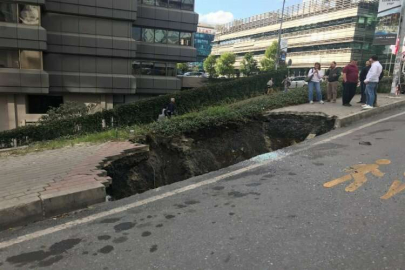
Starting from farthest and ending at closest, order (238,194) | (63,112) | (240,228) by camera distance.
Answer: (63,112)
(238,194)
(240,228)

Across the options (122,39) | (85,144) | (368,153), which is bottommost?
(85,144)

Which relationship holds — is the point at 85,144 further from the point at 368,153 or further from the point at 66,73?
the point at 66,73

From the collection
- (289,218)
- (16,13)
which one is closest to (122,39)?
(16,13)

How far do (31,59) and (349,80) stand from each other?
69.6 ft

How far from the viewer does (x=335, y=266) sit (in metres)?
2.49

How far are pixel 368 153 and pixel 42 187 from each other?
16.9 ft

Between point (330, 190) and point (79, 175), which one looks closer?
point (330, 190)

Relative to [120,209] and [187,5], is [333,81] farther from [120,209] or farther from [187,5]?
[187,5]

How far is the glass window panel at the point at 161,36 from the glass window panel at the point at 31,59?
11.1 m

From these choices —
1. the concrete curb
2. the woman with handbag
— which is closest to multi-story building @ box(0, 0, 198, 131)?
the woman with handbag

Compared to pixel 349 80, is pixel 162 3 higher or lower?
higher

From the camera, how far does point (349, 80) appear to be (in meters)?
9.88

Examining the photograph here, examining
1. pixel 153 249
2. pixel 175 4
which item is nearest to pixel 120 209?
pixel 153 249

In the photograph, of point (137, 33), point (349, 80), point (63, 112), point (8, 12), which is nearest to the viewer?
point (349, 80)
